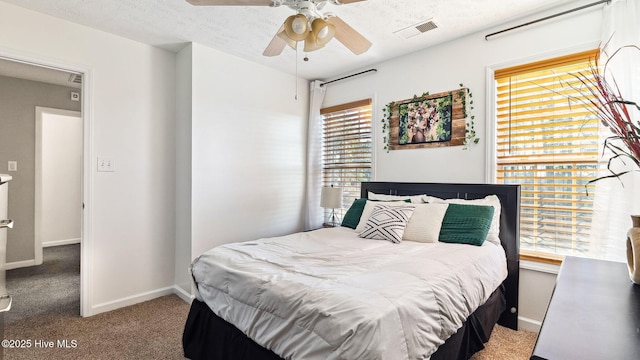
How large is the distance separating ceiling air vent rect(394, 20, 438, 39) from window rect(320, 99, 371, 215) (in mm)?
932

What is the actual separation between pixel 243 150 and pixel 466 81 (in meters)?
2.35

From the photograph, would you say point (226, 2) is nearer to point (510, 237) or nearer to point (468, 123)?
point (468, 123)

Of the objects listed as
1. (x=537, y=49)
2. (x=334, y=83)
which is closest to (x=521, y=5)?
(x=537, y=49)

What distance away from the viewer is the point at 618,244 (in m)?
2.09

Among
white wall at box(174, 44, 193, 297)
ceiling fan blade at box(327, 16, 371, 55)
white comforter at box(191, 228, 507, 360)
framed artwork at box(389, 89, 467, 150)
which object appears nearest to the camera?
white comforter at box(191, 228, 507, 360)

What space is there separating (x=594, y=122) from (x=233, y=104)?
10.4 ft

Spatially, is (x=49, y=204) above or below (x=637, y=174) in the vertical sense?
below

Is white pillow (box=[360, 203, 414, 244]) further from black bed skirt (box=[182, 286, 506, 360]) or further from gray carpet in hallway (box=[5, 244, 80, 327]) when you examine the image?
gray carpet in hallway (box=[5, 244, 80, 327])

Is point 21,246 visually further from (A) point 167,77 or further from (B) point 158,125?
(A) point 167,77

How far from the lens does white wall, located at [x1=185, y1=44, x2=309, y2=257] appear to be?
3.11 metres

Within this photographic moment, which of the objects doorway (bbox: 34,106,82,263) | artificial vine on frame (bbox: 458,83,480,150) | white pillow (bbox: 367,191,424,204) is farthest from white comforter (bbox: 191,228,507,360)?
doorway (bbox: 34,106,82,263)

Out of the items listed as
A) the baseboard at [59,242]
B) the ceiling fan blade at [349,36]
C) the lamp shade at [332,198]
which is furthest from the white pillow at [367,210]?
the baseboard at [59,242]

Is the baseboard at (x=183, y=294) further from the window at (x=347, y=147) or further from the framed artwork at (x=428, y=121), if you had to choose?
the framed artwork at (x=428, y=121)

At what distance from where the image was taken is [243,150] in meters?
3.46
